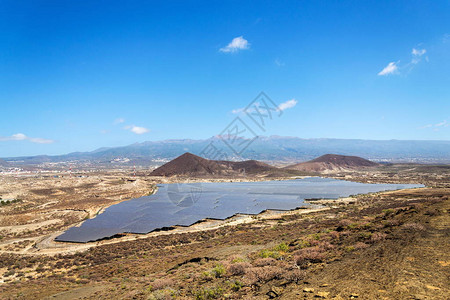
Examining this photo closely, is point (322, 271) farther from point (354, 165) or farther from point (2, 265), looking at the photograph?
point (354, 165)

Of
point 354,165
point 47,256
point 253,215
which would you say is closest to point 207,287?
point 47,256

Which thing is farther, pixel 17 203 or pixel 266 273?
pixel 17 203

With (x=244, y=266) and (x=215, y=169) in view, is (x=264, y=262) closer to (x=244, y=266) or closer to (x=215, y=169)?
(x=244, y=266)

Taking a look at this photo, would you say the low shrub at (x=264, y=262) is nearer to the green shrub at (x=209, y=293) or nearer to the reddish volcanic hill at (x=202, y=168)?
the green shrub at (x=209, y=293)

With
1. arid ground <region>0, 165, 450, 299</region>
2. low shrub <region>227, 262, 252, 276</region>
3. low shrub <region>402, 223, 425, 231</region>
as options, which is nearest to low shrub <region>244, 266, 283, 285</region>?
arid ground <region>0, 165, 450, 299</region>

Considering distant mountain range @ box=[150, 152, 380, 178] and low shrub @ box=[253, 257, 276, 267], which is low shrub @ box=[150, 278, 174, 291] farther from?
distant mountain range @ box=[150, 152, 380, 178]

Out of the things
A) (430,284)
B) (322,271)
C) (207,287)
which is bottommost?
(207,287)

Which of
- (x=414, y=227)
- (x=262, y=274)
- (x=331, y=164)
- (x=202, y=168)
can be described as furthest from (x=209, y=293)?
(x=331, y=164)
